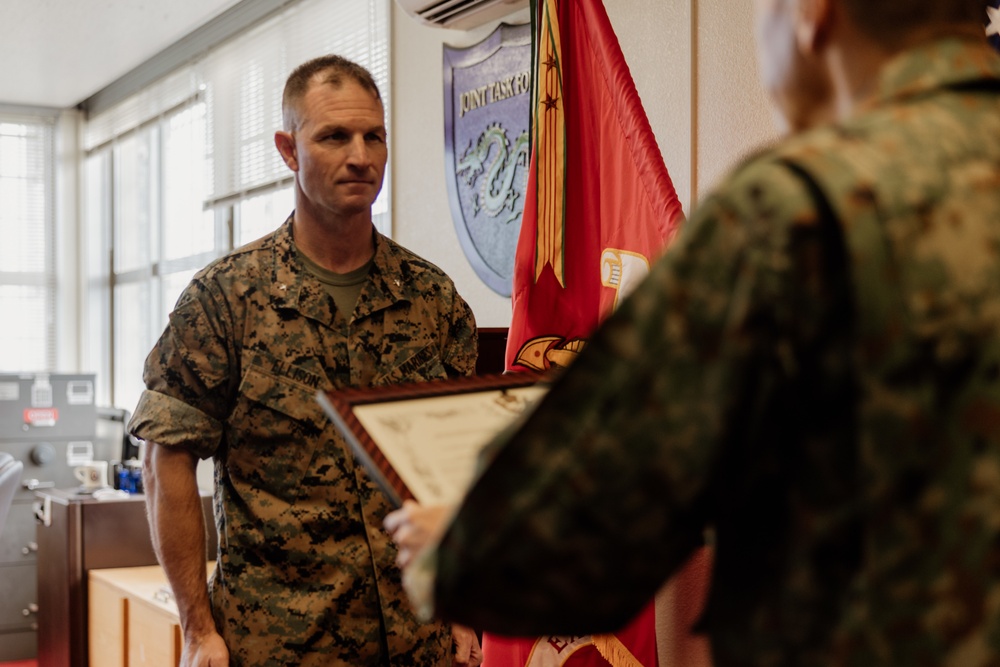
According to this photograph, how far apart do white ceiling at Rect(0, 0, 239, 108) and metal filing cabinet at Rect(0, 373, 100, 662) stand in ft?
5.76

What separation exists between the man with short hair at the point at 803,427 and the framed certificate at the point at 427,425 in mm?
215

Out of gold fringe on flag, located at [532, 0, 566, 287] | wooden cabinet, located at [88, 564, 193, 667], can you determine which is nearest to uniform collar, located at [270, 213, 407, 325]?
gold fringe on flag, located at [532, 0, 566, 287]

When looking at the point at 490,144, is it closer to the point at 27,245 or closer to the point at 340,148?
the point at 340,148

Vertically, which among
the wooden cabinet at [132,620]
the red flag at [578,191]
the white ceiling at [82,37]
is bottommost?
the wooden cabinet at [132,620]

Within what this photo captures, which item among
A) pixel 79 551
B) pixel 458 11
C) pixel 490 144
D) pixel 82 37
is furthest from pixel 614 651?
pixel 82 37

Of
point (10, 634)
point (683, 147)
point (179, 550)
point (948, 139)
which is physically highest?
point (683, 147)

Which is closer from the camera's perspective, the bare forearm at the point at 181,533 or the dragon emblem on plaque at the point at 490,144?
the bare forearm at the point at 181,533

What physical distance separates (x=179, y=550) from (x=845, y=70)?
137 cm

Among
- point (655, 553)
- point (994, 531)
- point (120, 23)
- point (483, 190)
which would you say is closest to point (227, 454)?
point (655, 553)

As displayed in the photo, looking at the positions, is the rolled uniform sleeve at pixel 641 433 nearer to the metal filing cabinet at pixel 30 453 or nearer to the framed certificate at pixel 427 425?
the framed certificate at pixel 427 425

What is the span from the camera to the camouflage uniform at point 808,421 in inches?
22.6

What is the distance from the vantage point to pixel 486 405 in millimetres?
966

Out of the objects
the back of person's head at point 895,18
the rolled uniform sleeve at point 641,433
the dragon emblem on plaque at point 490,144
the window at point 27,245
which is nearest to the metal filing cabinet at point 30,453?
the window at point 27,245

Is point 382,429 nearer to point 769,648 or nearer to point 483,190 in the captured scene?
point 769,648
